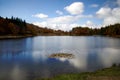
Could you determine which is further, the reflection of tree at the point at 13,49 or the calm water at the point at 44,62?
the reflection of tree at the point at 13,49

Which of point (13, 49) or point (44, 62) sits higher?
point (13, 49)

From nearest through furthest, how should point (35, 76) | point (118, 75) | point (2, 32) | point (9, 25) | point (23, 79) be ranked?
point (118, 75) → point (23, 79) → point (35, 76) → point (2, 32) → point (9, 25)

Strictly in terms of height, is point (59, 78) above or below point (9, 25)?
below

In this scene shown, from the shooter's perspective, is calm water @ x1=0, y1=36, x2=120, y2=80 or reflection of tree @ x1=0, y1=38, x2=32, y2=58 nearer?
calm water @ x1=0, y1=36, x2=120, y2=80

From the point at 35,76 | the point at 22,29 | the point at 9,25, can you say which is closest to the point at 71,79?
the point at 35,76

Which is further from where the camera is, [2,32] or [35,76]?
[2,32]

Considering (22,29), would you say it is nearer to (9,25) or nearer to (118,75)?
(9,25)

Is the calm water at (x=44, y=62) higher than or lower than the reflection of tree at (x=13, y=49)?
lower

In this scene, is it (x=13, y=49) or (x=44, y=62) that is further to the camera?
(x=13, y=49)

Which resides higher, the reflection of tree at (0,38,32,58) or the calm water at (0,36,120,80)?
the reflection of tree at (0,38,32,58)

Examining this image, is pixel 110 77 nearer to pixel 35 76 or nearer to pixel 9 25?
pixel 35 76

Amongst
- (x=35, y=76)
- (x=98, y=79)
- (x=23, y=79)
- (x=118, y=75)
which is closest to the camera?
(x=98, y=79)

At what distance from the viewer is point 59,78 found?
19844mm

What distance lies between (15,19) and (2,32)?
50.7 meters
